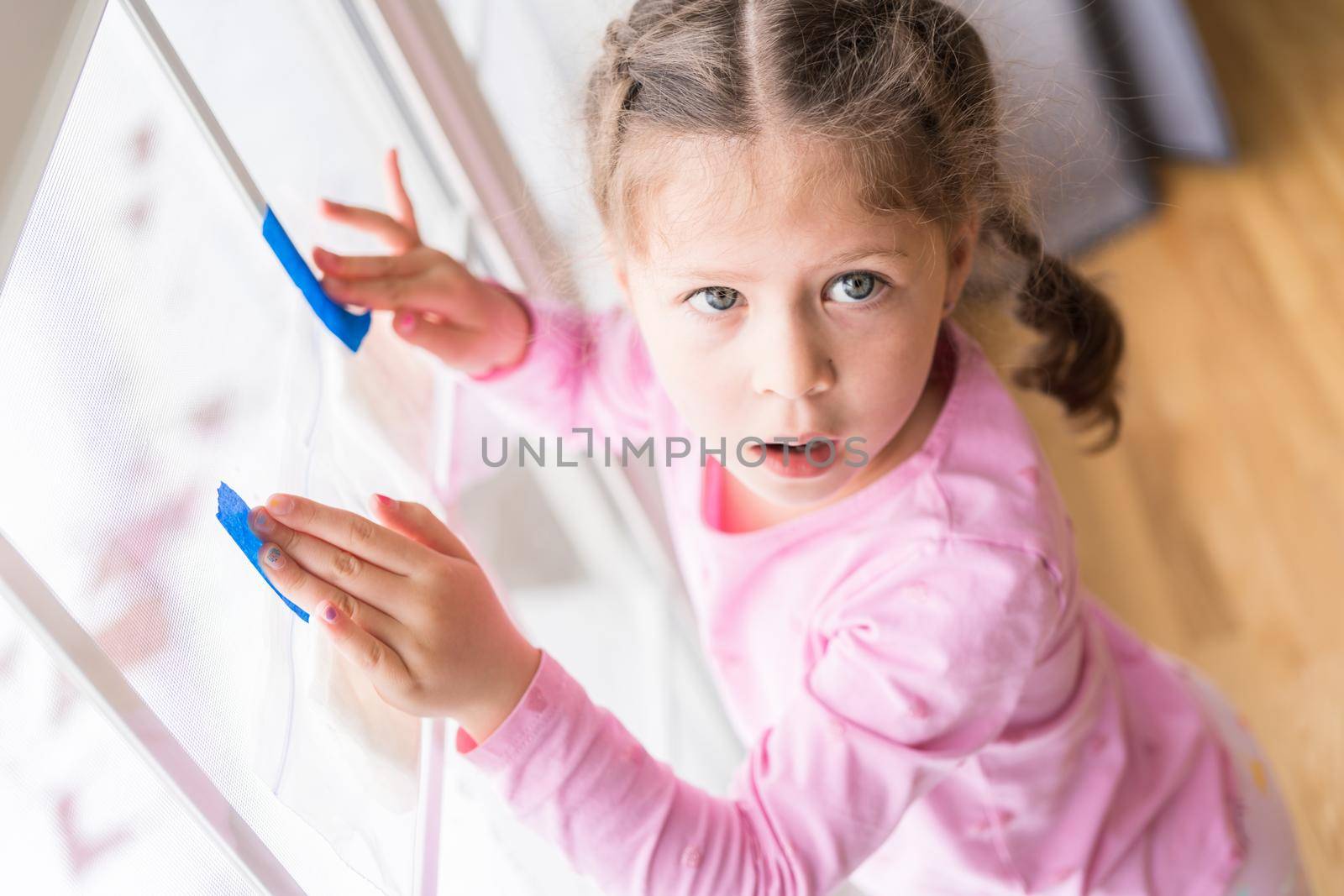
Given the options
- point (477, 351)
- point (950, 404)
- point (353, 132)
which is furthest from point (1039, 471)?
point (353, 132)

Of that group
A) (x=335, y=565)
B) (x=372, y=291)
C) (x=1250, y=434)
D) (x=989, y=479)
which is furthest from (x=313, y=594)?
(x=1250, y=434)

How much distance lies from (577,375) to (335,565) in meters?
0.39

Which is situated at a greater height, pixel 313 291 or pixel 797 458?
pixel 313 291

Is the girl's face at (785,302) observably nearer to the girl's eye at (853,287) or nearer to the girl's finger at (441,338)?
the girl's eye at (853,287)

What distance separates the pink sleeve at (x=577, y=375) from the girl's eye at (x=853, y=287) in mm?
288

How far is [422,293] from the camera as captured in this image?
2.48 ft

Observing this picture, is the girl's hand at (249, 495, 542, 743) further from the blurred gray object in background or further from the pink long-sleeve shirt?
the blurred gray object in background

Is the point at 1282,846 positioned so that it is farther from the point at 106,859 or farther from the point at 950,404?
the point at 106,859

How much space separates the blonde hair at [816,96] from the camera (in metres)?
0.58

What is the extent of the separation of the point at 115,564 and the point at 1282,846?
2.73 feet

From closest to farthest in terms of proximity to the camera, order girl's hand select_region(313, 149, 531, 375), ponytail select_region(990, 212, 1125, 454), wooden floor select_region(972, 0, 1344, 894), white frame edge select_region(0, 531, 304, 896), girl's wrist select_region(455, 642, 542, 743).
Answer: white frame edge select_region(0, 531, 304, 896)
girl's wrist select_region(455, 642, 542, 743)
girl's hand select_region(313, 149, 531, 375)
ponytail select_region(990, 212, 1125, 454)
wooden floor select_region(972, 0, 1344, 894)

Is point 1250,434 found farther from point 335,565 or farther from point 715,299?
point 335,565

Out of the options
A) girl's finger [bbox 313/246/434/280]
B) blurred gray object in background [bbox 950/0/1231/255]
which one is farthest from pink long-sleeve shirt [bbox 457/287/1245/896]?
→ blurred gray object in background [bbox 950/0/1231/255]

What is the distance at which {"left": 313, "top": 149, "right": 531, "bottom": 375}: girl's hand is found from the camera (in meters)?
0.70
